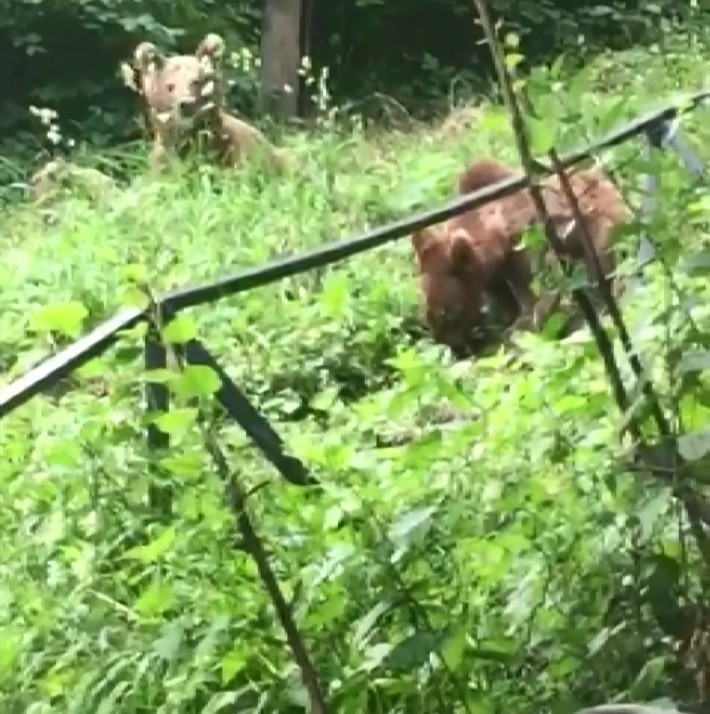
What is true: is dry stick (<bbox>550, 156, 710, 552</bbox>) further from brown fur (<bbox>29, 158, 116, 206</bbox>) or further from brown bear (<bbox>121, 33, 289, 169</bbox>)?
brown fur (<bbox>29, 158, 116, 206</bbox>)

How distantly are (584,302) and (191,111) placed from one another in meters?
5.67

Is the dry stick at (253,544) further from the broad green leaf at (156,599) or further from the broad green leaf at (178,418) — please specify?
the broad green leaf at (156,599)

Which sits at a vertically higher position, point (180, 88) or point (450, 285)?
point (180, 88)

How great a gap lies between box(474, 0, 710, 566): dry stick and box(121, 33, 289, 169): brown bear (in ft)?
17.9

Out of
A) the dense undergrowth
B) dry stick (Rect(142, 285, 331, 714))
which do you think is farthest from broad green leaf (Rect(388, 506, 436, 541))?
dry stick (Rect(142, 285, 331, 714))

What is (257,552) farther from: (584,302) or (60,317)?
(584,302)

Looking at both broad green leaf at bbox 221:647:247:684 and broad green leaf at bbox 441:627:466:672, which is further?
broad green leaf at bbox 221:647:247:684

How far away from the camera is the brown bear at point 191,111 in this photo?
7.88 meters

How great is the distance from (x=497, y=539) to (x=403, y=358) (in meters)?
0.35

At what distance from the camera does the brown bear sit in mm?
7883

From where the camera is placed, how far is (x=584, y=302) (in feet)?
8.06

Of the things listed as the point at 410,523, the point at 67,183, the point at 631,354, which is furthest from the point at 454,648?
the point at 67,183

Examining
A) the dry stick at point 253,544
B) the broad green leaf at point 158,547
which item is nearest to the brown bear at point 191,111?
the broad green leaf at point 158,547

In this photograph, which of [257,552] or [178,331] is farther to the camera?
[257,552]
